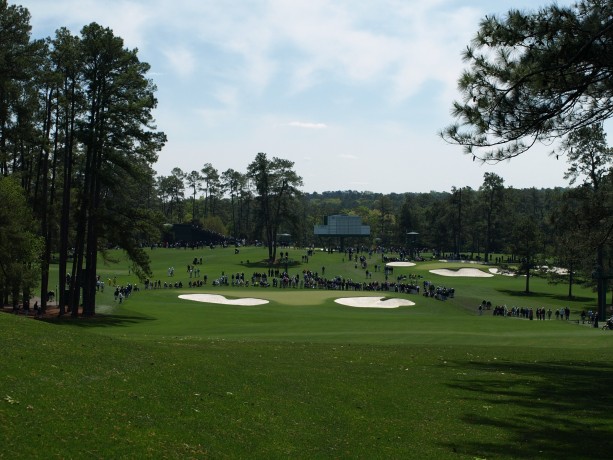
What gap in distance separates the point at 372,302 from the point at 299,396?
126 feet

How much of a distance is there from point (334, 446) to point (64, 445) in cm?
472

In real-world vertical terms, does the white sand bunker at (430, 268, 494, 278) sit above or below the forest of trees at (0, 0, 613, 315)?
below

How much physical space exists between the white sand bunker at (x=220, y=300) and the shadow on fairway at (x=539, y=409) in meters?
31.6

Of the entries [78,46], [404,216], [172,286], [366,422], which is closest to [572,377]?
[366,422]

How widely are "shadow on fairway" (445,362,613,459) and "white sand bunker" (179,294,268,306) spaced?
31.6 m

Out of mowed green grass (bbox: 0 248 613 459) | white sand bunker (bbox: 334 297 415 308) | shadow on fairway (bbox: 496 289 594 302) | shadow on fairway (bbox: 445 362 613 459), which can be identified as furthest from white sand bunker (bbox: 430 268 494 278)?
shadow on fairway (bbox: 445 362 613 459)

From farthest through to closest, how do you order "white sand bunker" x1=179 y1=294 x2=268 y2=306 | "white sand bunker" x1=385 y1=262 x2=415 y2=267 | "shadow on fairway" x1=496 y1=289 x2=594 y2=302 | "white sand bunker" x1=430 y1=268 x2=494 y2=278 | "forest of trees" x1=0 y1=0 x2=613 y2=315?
"white sand bunker" x1=385 y1=262 x2=415 y2=267
"white sand bunker" x1=430 y1=268 x2=494 y2=278
"shadow on fairway" x1=496 y1=289 x2=594 y2=302
"white sand bunker" x1=179 y1=294 x2=268 y2=306
"forest of trees" x1=0 y1=0 x2=613 y2=315

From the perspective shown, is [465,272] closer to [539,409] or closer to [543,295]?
[543,295]

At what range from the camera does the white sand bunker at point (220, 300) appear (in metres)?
50.0

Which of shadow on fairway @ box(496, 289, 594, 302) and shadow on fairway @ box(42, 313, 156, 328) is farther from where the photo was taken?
shadow on fairway @ box(496, 289, 594, 302)

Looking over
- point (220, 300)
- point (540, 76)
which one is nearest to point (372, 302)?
point (220, 300)

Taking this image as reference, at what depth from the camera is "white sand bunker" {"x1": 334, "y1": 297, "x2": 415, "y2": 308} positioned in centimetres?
5076

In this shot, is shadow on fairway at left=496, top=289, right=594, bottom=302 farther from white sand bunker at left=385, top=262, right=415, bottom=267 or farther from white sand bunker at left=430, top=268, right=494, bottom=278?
white sand bunker at left=385, top=262, right=415, bottom=267

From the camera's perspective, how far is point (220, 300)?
5159 centimetres
